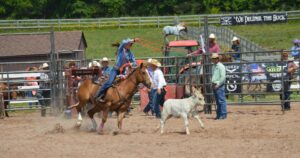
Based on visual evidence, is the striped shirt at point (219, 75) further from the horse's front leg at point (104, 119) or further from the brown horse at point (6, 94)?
the brown horse at point (6, 94)

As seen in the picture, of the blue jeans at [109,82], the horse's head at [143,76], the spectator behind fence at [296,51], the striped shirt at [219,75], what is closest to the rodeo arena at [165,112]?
the horse's head at [143,76]

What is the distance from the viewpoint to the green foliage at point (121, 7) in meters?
64.6

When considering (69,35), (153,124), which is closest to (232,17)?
(153,124)

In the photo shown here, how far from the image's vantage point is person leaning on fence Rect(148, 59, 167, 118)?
1922 cm

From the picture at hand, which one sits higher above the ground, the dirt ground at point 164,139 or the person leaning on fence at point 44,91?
the person leaning on fence at point 44,91

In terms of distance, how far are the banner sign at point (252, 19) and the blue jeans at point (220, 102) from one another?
4563 millimetres

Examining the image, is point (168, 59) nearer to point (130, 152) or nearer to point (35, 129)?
point (35, 129)

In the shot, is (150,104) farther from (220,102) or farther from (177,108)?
(177,108)

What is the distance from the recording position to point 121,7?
225ft

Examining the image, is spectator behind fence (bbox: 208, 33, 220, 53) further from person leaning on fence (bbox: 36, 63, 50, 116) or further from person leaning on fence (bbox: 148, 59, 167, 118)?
person leaning on fence (bbox: 36, 63, 50, 116)

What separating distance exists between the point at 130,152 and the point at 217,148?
1.45 meters

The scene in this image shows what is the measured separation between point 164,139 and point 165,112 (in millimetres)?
1151

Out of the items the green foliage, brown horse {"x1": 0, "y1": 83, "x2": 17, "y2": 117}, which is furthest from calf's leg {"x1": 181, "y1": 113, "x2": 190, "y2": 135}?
the green foliage

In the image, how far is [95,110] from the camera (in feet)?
54.5
